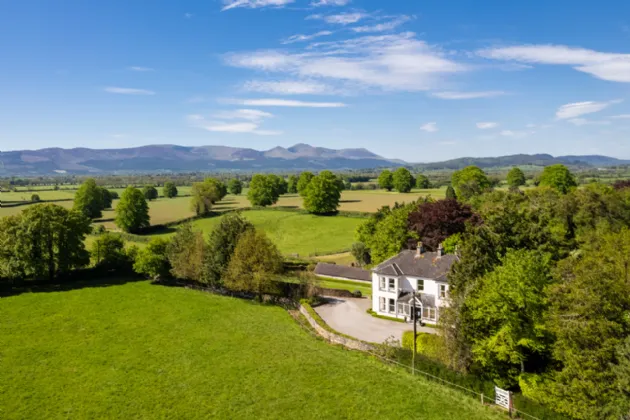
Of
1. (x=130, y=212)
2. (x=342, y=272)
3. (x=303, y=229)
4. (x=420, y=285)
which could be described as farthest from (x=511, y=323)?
(x=130, y=212)

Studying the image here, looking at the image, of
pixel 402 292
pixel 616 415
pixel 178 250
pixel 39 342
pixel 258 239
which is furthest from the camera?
pixel 178 250

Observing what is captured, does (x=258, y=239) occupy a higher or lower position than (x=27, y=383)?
higher

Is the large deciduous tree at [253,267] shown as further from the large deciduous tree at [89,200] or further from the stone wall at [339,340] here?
the large deciduous tree at [89,200]

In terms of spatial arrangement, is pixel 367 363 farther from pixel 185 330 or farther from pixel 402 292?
pixel 185 330

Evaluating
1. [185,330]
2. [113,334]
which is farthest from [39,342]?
[185,330]

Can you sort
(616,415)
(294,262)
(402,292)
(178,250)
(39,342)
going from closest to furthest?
(616,415) < (39,342) < (402,292) < (178,250) < (294,262)

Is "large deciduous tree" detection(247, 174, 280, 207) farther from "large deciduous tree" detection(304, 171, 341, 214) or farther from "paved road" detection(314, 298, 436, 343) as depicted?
"paved road" detection(314, 298, 436, 343)

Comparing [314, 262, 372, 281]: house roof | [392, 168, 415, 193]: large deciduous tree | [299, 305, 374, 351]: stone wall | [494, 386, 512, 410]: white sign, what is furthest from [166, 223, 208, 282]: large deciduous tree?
[392, 168, 415, 193]: large deciduous tree
